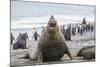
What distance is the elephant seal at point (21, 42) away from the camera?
2562 millimetres

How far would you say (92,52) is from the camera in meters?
3.00

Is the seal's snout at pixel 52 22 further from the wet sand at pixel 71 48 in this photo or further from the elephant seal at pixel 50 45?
the wet sand at pixel 71 48

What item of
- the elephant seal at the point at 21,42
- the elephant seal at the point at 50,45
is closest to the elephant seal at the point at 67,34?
the elephant seal at the point at 50,45

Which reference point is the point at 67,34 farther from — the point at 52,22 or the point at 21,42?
the point at 21,42

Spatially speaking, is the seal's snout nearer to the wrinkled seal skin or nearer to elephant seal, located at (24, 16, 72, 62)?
elephant seal, located at (24, 16, 72, 62)

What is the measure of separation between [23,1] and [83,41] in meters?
1.08

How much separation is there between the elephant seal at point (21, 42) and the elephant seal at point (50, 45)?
0.17m

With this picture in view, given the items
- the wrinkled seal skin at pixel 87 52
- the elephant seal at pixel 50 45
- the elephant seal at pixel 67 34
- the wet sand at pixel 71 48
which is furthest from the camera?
the wrinkled seal skin at pixel 87 52

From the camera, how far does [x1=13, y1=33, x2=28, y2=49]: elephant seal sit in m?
2.56

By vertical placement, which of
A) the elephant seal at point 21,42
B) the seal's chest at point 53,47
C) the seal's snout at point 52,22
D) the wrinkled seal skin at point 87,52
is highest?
the seal's snout at point 52,22

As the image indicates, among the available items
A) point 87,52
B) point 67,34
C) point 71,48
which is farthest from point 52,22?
point 87,52

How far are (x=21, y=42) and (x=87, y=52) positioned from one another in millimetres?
1041
